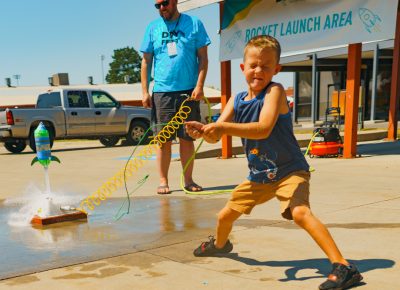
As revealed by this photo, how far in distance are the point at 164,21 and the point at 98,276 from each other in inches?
146

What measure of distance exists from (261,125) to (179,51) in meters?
3.28

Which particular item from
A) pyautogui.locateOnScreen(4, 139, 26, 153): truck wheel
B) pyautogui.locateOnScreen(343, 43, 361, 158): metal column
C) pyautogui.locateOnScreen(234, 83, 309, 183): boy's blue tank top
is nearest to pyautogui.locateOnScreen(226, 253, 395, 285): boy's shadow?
pyautogui.locateOnScreen(234, 83, 309, 183): boy's blue tank top

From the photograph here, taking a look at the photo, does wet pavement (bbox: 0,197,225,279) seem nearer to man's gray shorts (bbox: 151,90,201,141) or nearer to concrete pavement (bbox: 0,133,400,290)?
concrete pavement (bbox: 0,133,400,290)

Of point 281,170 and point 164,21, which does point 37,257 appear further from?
point 164,21

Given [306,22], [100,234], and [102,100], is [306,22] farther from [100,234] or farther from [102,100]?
Result: [102,100]

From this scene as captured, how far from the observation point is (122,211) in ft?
16.6

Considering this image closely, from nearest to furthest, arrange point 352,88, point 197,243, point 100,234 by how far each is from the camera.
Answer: point 197,243, point 100,234, point 352,88

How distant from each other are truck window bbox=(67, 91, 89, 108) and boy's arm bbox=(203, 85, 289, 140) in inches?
535

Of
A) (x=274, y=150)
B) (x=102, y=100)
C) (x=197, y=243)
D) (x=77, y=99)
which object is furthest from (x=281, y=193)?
(x=102, y=100)

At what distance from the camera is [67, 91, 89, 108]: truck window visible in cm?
1572

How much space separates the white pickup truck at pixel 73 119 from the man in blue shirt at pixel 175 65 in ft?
30.9

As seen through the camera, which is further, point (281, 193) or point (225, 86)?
point (225, 86)

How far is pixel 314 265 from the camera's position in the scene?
9.98 ft

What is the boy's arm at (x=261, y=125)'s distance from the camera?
2629 mm
